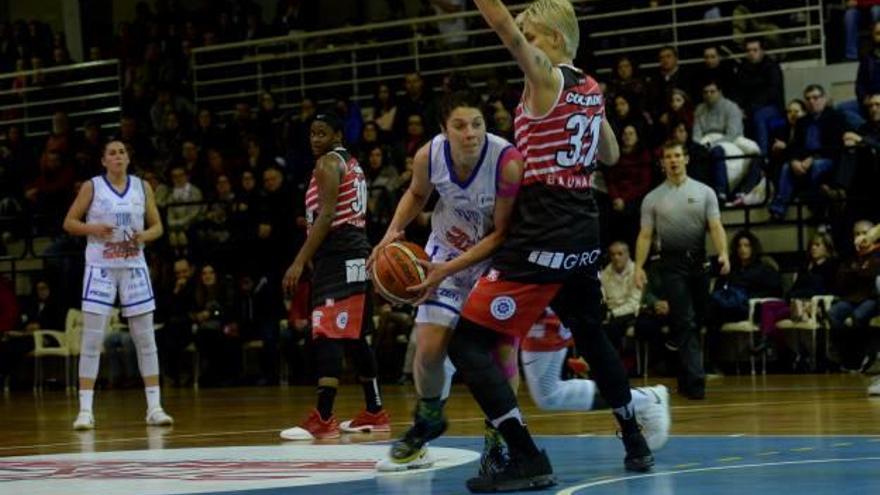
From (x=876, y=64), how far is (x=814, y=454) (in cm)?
1027

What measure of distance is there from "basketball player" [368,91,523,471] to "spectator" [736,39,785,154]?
36.3ft

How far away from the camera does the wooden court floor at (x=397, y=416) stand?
985 centimetres

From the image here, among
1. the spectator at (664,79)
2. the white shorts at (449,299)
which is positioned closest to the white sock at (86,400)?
the white shorts at (449,299)

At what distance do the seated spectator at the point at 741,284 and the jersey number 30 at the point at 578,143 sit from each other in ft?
31.9

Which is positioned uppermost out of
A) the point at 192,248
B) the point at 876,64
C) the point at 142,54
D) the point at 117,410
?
the point at 142,54

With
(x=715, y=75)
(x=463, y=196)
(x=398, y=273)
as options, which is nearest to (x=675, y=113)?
(x=715, y=75)

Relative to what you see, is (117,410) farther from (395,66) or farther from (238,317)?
(395,66)

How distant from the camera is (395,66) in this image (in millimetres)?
23484

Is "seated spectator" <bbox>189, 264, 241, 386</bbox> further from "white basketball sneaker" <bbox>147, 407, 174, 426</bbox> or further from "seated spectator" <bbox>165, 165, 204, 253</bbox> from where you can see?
"white basketball sneaker" <bbox>147, 407, 174, 426</bbox>

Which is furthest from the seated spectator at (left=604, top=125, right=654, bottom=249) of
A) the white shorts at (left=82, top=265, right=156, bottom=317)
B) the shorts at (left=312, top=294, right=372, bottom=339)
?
the shorts at (left=312, top=294, right=372, bottom=339)

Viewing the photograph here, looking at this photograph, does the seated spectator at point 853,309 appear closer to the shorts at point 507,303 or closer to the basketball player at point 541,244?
the basketball player at point 541,244

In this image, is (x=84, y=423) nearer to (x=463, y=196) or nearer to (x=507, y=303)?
(x=463, y=196)

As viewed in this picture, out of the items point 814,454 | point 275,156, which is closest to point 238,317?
point 275,156

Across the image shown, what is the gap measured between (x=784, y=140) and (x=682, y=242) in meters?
4.87
